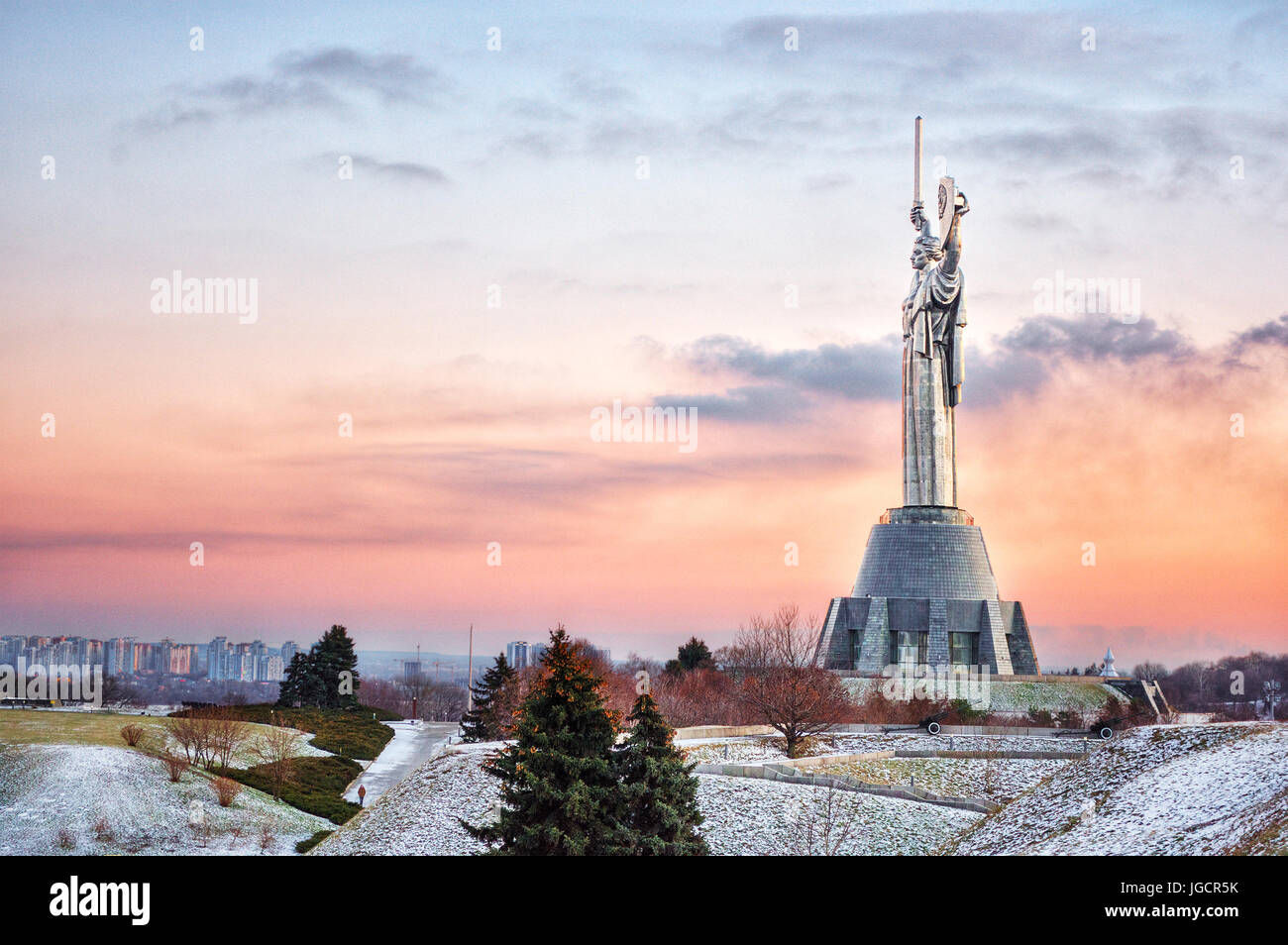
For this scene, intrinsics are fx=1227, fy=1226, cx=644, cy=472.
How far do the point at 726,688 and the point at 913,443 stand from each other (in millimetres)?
15629

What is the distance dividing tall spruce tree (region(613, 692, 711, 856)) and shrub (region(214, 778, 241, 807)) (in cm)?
1949

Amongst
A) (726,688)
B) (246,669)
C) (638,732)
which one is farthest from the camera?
(246,669)

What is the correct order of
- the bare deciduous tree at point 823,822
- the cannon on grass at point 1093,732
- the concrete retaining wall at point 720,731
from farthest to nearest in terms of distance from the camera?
the concrete retaining wall at point 720,731, the cannon on grass at point 1093,732, the bare deciduous tree at point 823,822

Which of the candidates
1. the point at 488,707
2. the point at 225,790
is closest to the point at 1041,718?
the point at 488,707

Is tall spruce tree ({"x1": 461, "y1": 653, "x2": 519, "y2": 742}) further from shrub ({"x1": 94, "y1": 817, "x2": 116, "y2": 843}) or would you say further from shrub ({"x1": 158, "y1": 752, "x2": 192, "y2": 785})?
shrub ({"x1": 94, "y1": 817, "x2": 116, "y2": 843})

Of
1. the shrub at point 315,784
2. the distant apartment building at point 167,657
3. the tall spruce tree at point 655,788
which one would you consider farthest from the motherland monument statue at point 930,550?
the distant apartment building at point 167,657

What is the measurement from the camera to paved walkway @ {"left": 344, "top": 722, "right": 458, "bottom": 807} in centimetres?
4344

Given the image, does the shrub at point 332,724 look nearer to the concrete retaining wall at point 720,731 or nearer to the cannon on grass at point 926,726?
the concrete retaining wall at point 720,731

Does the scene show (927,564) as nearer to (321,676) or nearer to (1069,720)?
(1069,720)

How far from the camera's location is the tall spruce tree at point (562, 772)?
1992 cm

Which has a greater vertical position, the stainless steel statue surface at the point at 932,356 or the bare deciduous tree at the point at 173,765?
the stainless steel statue surface at the point at 932,356
